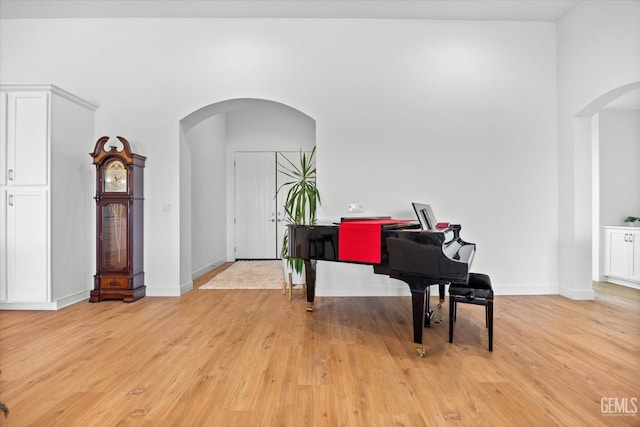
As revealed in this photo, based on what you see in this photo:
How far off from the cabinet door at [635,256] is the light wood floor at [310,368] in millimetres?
1197

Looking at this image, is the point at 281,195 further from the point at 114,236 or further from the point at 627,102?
the point at 627,102

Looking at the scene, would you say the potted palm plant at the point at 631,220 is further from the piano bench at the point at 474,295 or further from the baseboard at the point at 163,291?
the baseboard at the point at 163,291

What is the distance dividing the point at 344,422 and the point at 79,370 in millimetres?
1780

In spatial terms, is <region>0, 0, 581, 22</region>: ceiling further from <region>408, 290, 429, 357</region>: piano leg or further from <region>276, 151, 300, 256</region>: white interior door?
<region>408, 290, 429, 357</region>: piano leg

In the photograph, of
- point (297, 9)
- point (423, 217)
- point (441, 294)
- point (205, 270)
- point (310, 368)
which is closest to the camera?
point (310, 368)

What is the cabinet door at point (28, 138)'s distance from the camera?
3.66 metres

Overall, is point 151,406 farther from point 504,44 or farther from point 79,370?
point 504,44

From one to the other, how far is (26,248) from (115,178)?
44.4 inches

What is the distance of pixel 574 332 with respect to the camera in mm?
2986

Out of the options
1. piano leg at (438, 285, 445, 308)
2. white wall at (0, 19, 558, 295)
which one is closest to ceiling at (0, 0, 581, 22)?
white wall at (0, 19, 558, 295)

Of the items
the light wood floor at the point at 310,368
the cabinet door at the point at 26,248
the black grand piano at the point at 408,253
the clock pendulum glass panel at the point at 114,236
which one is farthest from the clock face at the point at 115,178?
the black grand piano at the point at 408,253

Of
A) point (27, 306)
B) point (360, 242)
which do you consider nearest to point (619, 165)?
point (360, 242)

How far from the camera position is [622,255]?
484cm

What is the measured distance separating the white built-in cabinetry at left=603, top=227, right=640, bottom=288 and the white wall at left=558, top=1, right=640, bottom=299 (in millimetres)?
1084
